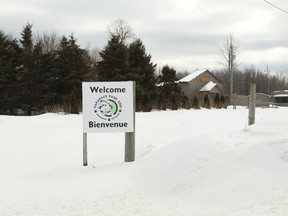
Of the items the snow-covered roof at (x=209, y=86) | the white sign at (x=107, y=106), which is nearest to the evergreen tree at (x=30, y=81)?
the white sign at (x=107, y=106)

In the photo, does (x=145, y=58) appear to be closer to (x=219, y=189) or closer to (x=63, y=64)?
(x=63, y=64)

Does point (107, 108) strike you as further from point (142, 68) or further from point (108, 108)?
point (142, 68)

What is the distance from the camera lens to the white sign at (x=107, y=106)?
8148 millimetres

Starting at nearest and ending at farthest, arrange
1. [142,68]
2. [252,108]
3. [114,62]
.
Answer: [252,108] → [114,62] → [142,68]

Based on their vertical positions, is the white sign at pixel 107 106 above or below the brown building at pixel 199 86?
below

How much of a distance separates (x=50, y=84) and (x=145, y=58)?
869 cm

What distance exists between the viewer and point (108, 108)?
26.9ft

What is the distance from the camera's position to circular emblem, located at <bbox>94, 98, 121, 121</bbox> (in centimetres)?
816

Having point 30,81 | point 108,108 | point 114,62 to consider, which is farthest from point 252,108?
point 30,81

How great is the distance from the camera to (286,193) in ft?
15.6

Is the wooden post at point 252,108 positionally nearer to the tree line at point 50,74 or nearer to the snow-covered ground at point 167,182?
the snow-covered ground at point 167,182

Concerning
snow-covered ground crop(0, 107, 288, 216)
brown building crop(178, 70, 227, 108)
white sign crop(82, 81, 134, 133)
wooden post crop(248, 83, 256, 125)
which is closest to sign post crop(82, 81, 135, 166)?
white sign crop(82, 81, 134, 133)

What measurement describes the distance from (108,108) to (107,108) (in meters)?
0.02

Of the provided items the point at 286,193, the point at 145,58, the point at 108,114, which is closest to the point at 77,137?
the point at 108,114
